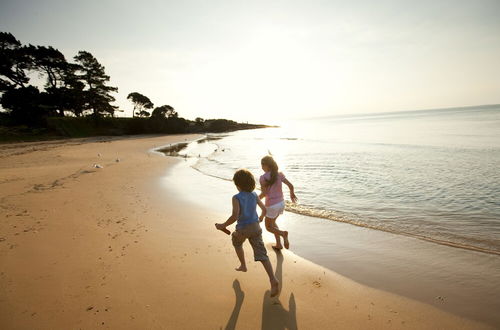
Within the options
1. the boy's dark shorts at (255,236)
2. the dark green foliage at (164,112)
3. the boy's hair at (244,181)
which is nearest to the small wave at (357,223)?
the boy's dark shorts at (255,236)

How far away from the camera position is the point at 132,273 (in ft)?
14.8

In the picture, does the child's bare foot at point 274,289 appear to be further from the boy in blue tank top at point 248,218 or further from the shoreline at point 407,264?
the shoreline at point 407,264

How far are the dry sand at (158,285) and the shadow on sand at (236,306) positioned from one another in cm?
1

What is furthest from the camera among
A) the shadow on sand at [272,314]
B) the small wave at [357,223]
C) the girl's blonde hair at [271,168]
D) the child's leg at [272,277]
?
the small wave at [357,223]

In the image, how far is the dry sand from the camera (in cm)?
338

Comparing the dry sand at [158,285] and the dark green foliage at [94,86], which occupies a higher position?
the dark green foliage at [94,86]

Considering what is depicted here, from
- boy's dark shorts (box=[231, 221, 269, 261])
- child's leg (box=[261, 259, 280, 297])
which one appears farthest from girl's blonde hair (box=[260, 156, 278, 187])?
child's leg (box=[261, 259, 280, 297])

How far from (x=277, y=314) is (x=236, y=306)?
61 centimetres

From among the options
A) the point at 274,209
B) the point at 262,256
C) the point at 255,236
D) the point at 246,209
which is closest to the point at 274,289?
the point at 262,256

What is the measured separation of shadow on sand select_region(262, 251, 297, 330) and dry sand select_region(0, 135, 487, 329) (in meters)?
0.01

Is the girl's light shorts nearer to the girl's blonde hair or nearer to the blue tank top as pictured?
the girl's blonde hair

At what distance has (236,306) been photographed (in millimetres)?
3703

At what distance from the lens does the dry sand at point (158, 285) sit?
3.38 meters

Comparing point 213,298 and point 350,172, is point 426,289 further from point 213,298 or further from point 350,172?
point 350,172
